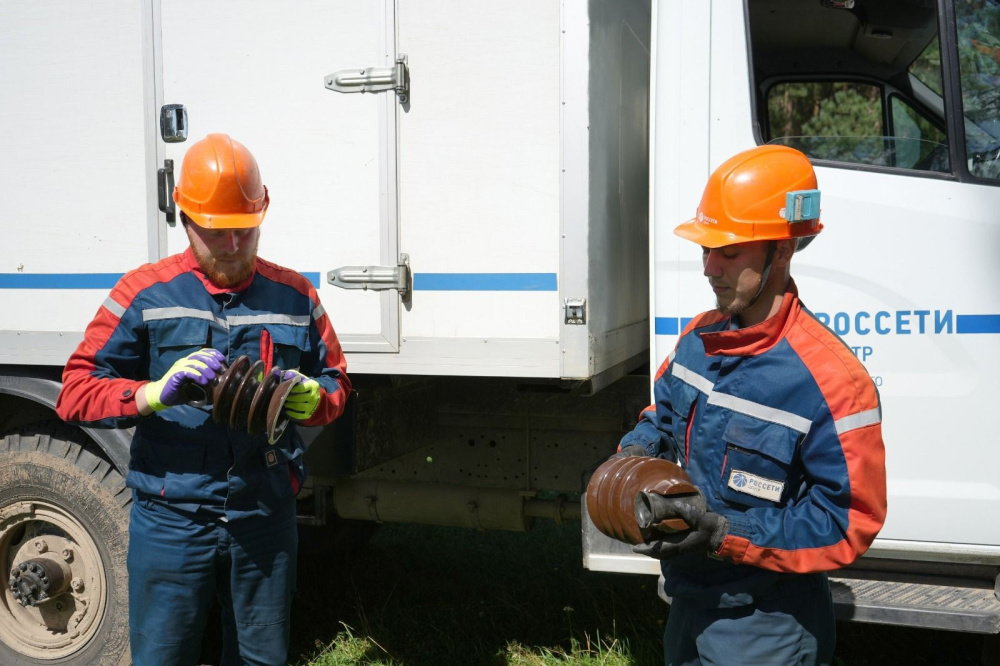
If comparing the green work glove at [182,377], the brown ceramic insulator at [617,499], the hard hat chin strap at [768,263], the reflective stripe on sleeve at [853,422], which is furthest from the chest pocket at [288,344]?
the reflective stripe on sleeve at [853,422]

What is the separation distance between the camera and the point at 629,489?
74.0 inches

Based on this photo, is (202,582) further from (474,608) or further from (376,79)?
(474,608)

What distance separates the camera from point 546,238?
2775mm

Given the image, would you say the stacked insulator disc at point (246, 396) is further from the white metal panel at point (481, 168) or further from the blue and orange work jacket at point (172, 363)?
the white metal panel at point (481, 168)

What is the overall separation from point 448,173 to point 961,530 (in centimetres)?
190

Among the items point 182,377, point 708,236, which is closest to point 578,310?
point 708,236

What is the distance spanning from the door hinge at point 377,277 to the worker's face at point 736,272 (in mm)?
1161

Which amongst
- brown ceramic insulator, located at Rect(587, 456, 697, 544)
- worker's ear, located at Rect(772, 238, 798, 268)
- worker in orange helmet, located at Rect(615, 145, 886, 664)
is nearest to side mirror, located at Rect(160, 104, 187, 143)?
worker in orange helmet, located at Rect(615, 145, 886, 664)

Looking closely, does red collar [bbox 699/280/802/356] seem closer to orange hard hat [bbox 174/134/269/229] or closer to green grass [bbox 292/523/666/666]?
orange hard hat [bbox 174/134/269/229]

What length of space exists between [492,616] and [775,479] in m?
2.51

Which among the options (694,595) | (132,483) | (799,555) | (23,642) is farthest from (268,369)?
(23,642)

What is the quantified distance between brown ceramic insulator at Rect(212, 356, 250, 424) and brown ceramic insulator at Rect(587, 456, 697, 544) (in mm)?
877

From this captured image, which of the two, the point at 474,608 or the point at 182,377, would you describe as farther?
the point at 474,608

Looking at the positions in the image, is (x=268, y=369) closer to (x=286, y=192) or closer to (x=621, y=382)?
(x=286, y=192)
